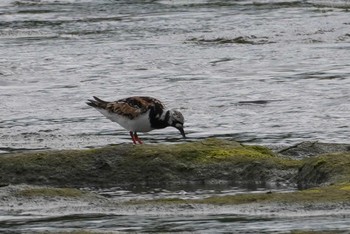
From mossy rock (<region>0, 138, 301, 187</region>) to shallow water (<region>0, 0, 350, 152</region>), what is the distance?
311 cm

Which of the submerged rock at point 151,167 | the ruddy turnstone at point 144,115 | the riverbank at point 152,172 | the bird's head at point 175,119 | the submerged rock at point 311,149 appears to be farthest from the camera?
the bird's head at point 175,119

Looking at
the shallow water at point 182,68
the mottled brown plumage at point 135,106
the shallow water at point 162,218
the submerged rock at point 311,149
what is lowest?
the shallow water at point 182,68

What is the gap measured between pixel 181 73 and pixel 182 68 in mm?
793

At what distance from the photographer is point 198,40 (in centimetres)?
3100

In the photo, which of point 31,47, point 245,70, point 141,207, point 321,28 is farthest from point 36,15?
point 141,207

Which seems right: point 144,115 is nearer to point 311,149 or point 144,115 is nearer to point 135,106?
point 135,106

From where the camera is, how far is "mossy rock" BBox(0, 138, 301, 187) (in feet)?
43.5

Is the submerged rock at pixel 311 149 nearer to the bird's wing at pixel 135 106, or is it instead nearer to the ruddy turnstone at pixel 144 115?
the ruddy turnstone at pixel 144 115

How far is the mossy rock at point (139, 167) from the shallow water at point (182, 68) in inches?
122

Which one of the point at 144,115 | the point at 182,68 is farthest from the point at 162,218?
the point at 182,68

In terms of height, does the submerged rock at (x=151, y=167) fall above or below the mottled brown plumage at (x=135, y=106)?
below

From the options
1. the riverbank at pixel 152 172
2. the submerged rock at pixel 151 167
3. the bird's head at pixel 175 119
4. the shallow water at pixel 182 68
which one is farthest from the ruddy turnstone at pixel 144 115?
the shallow water at pixel 182 68

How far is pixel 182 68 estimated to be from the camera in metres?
26.2

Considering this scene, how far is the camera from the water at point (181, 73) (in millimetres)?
17516
